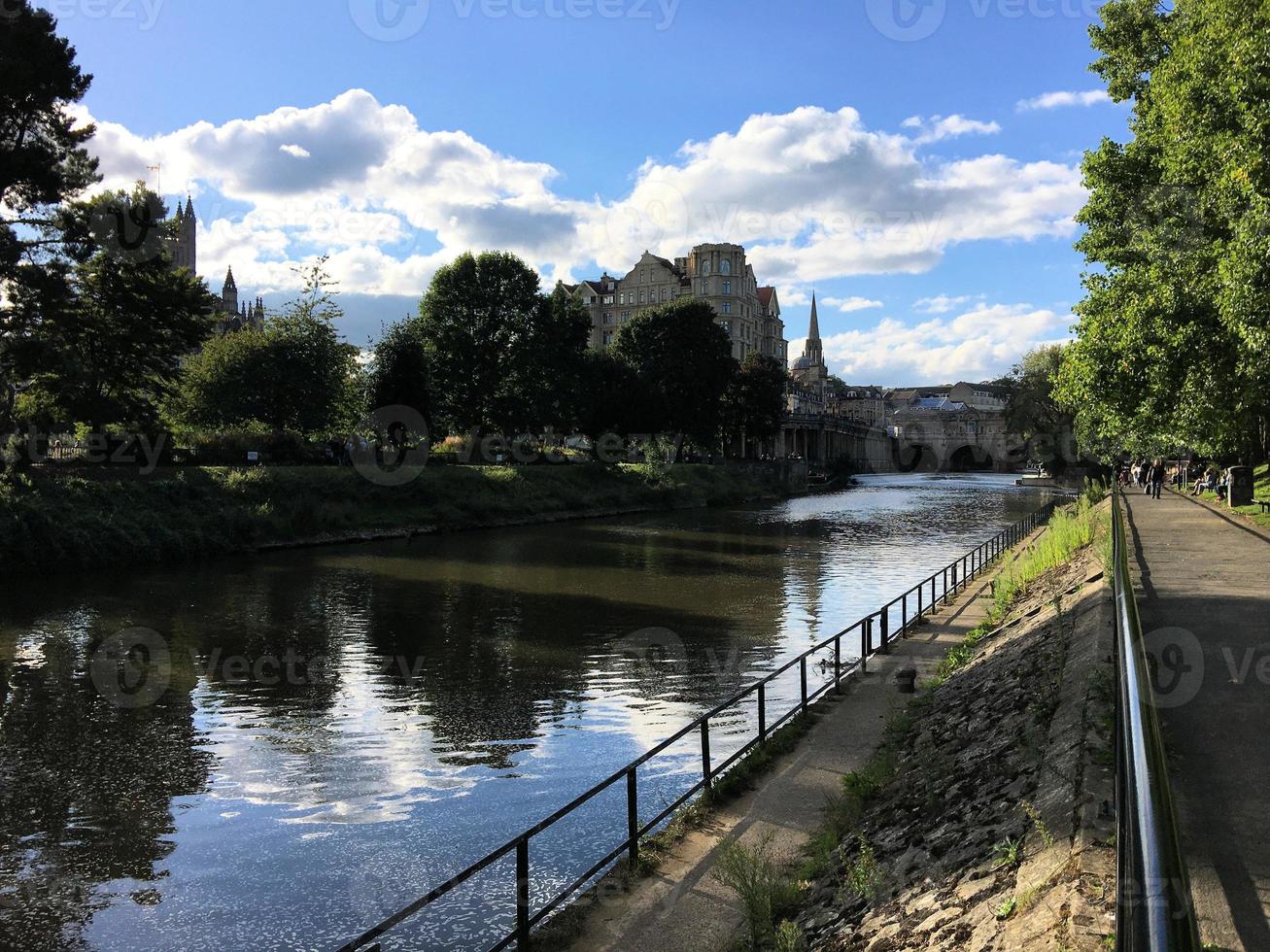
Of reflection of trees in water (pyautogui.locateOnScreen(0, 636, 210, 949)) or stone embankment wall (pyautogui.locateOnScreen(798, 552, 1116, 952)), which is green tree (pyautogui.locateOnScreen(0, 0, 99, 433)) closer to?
reflection of trees in water (pyautogui.locateOnScreen(0, 636, 210, 949))

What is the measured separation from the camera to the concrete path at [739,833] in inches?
288

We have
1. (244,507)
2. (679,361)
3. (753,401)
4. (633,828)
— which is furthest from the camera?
(753,401)

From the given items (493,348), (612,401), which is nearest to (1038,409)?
(612,401)

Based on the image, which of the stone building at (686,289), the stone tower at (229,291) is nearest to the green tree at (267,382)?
the stone building at (686,289)

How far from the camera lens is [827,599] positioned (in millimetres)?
26953

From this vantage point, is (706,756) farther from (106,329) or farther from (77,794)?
(106,329)

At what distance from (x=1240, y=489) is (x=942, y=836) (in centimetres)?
3381

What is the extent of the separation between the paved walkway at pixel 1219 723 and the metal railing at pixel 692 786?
12.8ft

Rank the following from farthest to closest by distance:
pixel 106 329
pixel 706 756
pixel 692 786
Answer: pixel 106 329 < pixel 692 786 < pixel 706 756

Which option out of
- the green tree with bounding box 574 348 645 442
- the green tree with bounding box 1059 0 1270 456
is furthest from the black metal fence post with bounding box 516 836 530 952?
the green tree with bounding box 574 348 645 442

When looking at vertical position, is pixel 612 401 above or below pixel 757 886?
above

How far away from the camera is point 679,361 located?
86000 mm

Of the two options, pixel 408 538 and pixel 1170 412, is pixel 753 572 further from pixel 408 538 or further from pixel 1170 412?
pixel 408 538

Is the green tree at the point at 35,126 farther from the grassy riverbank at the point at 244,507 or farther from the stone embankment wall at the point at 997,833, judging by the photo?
the stone embankment wall at the point at 997,833
